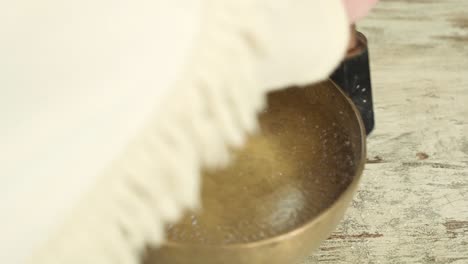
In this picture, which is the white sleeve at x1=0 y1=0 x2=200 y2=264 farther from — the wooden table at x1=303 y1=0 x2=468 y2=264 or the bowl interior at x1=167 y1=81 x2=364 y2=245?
the wooden table at x1=303 y1=0 x2=468 y2=264

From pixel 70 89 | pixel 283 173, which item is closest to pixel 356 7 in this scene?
pixel 283 173

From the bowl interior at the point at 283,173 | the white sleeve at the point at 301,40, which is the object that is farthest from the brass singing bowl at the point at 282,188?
the white sleeve at the point at 301,40

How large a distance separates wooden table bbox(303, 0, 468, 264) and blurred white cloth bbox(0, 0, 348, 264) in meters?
0.39

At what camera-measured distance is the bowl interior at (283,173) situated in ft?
1.54

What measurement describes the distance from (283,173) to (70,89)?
11.2 inches

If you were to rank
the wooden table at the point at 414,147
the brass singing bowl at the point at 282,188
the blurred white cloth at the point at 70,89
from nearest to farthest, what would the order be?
1. the blurred white cloth at the point at 70,89
2. the brass singing bowl at the point at 282,188
3. the wooden table at the point at 414,147

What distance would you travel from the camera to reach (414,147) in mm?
730

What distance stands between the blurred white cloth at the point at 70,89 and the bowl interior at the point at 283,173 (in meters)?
0.16

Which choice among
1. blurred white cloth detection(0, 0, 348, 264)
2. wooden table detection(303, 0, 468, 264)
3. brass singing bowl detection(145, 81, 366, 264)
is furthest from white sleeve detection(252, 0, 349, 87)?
wooden table detection(303, 0, 468, 264)

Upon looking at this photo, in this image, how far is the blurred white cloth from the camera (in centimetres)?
28

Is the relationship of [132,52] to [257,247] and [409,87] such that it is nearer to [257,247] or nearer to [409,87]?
[257,247]

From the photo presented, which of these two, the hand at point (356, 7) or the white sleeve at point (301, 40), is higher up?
the white sleeve at point (301, 40)

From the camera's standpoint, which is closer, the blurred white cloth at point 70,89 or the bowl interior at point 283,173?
the blurred white cloth at point 70,89

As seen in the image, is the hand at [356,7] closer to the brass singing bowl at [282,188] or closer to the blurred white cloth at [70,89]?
the brass singing bowl at [282,188]
